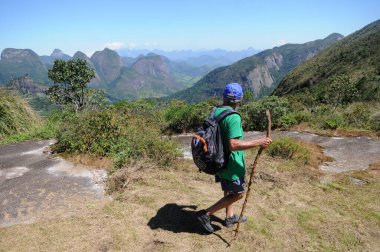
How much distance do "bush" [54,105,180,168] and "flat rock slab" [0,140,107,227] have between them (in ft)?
1.98

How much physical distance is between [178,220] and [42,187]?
3.52 meters

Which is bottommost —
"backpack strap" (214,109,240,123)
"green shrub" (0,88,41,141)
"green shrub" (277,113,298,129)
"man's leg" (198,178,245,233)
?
"green shrub" (277,113,298,129)

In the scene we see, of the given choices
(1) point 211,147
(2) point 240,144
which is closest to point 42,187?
(1) point 211,147

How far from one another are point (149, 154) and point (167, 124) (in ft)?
20.1

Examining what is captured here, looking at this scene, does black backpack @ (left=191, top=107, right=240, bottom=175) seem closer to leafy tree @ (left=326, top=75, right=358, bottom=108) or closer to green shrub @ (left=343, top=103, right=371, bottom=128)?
green shrub @ (left=343, top=103, right=371, bottom=128)

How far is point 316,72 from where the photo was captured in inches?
3076

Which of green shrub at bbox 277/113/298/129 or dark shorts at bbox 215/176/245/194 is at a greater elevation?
dark shorts at bbox 215/176/245/194

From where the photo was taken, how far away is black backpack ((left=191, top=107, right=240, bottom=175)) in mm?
4395

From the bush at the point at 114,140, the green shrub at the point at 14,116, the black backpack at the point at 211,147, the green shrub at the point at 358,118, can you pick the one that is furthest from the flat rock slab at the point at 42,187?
the green shrub at the point at 358,118

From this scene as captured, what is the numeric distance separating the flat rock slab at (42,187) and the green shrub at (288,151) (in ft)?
15.8

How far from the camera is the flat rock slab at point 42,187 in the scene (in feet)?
20.0

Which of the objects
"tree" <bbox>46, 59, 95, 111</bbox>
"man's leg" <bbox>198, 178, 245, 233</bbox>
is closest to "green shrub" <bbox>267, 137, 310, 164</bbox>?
"man's leg" <bbox>198, 178, 245, 233</bbox>

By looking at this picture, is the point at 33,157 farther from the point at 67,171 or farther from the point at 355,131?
the point at 355,131

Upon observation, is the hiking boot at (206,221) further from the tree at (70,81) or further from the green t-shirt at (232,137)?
the tree at (70,81)
